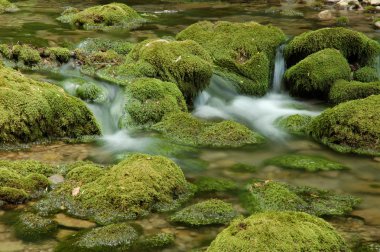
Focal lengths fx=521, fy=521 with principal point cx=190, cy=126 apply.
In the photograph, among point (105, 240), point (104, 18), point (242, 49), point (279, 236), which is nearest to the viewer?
point (279, 236)

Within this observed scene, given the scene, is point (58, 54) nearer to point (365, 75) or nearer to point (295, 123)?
point (295, 123)

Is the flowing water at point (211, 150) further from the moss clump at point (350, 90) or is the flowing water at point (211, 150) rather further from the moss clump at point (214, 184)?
the moss clump at point (350, 90)

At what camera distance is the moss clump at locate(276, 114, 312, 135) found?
31.8 feet

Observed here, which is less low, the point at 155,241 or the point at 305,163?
the point at 155,241

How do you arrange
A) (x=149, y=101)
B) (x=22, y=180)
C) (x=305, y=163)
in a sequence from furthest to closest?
(x=149, y=101) < (x=305, y=163) < (x=22, y=180)

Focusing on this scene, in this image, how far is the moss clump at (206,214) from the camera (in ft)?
19.4

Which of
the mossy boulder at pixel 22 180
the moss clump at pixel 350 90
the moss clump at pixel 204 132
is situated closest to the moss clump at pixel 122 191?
the mossy boulder at pixel 22 180

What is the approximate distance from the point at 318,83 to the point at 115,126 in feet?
15.7

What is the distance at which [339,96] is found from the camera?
11.1m

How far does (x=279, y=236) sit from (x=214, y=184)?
2.48 meters

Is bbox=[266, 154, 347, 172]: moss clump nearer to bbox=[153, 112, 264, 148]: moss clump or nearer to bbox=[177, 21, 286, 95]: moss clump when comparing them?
bbox=[153, 112, 264, 148]: moss clump

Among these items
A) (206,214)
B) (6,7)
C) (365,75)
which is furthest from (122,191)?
(6,7)

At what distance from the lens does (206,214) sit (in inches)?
238

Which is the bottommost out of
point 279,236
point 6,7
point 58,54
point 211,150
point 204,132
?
point 211,150
